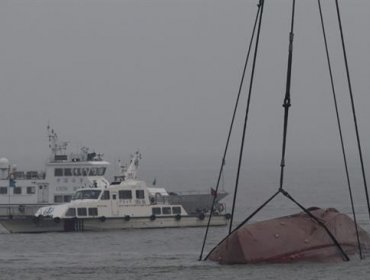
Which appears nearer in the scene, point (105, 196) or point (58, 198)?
point (105, 196)

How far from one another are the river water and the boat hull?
1157mm

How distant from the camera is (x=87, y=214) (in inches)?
3002

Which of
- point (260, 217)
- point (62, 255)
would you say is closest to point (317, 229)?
point (62, 255)

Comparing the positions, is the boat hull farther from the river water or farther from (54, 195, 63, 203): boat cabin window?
(54, 195, 63, 203): boat cabin window

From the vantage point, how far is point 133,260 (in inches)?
2254

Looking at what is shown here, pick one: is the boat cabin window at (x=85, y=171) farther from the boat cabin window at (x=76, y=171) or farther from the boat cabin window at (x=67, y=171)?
the boat cabin window at (x=67, y=171)

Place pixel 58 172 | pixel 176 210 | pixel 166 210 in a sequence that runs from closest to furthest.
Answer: pixel 166 210
pixel 176 210
pixel 58 172

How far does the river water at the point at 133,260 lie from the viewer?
4950cm

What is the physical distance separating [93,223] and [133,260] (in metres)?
19.3

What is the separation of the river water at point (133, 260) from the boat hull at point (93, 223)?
1.16m

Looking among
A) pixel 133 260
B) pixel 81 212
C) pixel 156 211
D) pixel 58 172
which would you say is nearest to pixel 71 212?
pixel 81 212

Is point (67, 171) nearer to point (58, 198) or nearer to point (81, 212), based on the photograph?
point (58, 198)

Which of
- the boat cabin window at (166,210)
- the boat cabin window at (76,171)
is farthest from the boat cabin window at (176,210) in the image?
the boat cabin window at (76,171)

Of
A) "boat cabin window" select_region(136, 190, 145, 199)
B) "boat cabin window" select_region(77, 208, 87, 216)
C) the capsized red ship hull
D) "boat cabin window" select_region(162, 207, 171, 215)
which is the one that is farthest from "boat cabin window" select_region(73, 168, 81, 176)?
the capsized red ship hull
